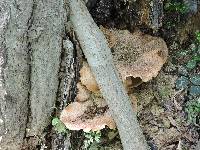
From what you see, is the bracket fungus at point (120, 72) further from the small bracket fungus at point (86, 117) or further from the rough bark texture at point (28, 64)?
the rough bark texture at point (28, 64)

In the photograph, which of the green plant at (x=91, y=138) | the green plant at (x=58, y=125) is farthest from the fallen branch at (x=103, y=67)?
the green plant at (x=58, y=125)

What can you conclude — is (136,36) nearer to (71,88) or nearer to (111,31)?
(111,31)

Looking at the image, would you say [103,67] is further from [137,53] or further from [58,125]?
[58,125]

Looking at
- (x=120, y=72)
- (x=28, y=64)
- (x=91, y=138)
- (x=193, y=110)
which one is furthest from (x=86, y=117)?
(x=193, y=110)

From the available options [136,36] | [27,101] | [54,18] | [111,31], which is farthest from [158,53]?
[27,101]

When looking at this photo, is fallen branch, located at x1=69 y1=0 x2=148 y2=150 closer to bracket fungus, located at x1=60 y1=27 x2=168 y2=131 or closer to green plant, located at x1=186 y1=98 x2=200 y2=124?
bracket fungus, located at x1=60 y1=27 x2=168 y2=131

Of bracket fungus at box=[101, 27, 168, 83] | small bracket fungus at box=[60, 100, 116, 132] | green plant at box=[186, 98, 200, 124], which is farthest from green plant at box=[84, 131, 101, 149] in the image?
green plant at box=[186, 98, 200, 124]
